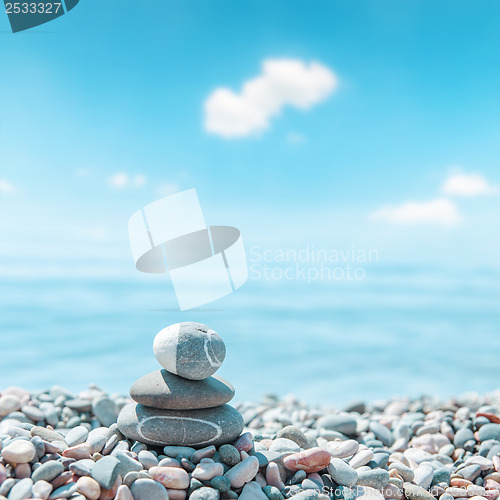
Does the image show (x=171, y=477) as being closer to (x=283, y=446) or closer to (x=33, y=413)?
(x=283, y=446)

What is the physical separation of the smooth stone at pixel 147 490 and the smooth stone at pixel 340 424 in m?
2.22

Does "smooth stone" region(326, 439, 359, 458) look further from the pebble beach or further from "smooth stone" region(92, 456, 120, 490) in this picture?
"smooth stone" region(92, 456, 120, 490)

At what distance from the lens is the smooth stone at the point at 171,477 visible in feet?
8.62

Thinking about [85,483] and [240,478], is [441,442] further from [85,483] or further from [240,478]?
[85,483]

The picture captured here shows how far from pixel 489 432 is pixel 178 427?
265 centimetres

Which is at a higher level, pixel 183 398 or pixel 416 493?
pixel 183 398

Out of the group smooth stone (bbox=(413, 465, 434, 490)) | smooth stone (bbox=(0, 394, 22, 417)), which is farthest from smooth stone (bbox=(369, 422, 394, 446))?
smooth stone (bbox=(0, 394, 22, 417))

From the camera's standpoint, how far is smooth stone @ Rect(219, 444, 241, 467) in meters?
2.88

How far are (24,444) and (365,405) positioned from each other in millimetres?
3775

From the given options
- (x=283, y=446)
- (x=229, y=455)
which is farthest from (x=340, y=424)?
(x=229, y=455)

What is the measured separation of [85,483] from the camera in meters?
2.51

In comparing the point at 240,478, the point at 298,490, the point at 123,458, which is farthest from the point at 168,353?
the point at 298,490

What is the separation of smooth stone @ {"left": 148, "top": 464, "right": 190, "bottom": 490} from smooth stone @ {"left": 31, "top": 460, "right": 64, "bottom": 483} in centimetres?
46

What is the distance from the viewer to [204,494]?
8.41 feet
